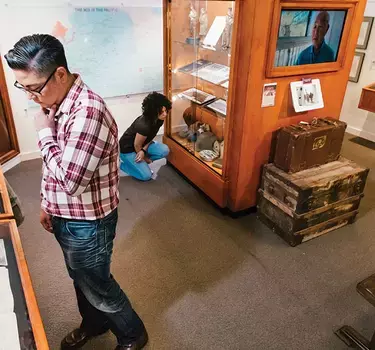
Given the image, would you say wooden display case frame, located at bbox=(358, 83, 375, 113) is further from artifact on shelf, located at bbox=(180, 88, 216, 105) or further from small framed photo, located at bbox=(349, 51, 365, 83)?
artifact on shelf, located at bbox=(180, 88, 216, 105)

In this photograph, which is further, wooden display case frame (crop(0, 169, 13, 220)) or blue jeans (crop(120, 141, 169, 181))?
blue jeans (crop(120, 141, 169, 181))

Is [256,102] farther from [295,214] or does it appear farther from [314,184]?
[295,214]

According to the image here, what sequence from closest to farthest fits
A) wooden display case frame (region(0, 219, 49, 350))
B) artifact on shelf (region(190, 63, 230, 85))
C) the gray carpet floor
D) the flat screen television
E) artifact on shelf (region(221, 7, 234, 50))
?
1. wooden display case frame (region(0, 219, 49, 350))
2. the gray carpet floor
3. the flat screen television
4. artifact on shelf (region(221, 7, 234, 50))
5. artifact on shelf (region(190, 63, 230, 85))

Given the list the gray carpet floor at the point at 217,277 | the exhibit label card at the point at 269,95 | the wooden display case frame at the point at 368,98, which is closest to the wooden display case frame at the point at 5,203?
the gray carpet floor at the point at 217,277

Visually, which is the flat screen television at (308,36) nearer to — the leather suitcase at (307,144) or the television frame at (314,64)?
the television frame at (314,64)

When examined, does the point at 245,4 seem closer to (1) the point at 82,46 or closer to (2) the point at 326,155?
(2) the point at 326,155

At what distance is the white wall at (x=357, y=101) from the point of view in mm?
4215

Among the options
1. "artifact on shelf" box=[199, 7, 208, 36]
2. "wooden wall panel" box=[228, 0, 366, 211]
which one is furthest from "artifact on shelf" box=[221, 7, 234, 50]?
"wooden wall panel" box=[228, 0, 366, 211]

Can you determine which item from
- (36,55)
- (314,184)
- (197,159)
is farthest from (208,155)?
(36,55)

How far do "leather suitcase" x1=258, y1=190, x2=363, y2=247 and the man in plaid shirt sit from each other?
1.46 meters

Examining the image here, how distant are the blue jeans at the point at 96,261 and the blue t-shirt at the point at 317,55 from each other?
1899 mm

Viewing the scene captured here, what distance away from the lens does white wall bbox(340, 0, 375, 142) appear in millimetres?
4215

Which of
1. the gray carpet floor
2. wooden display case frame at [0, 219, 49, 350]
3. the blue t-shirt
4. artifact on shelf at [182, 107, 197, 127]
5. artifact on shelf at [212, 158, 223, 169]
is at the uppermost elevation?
the blue t-shirt

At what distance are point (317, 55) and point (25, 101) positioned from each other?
9.02 ft
